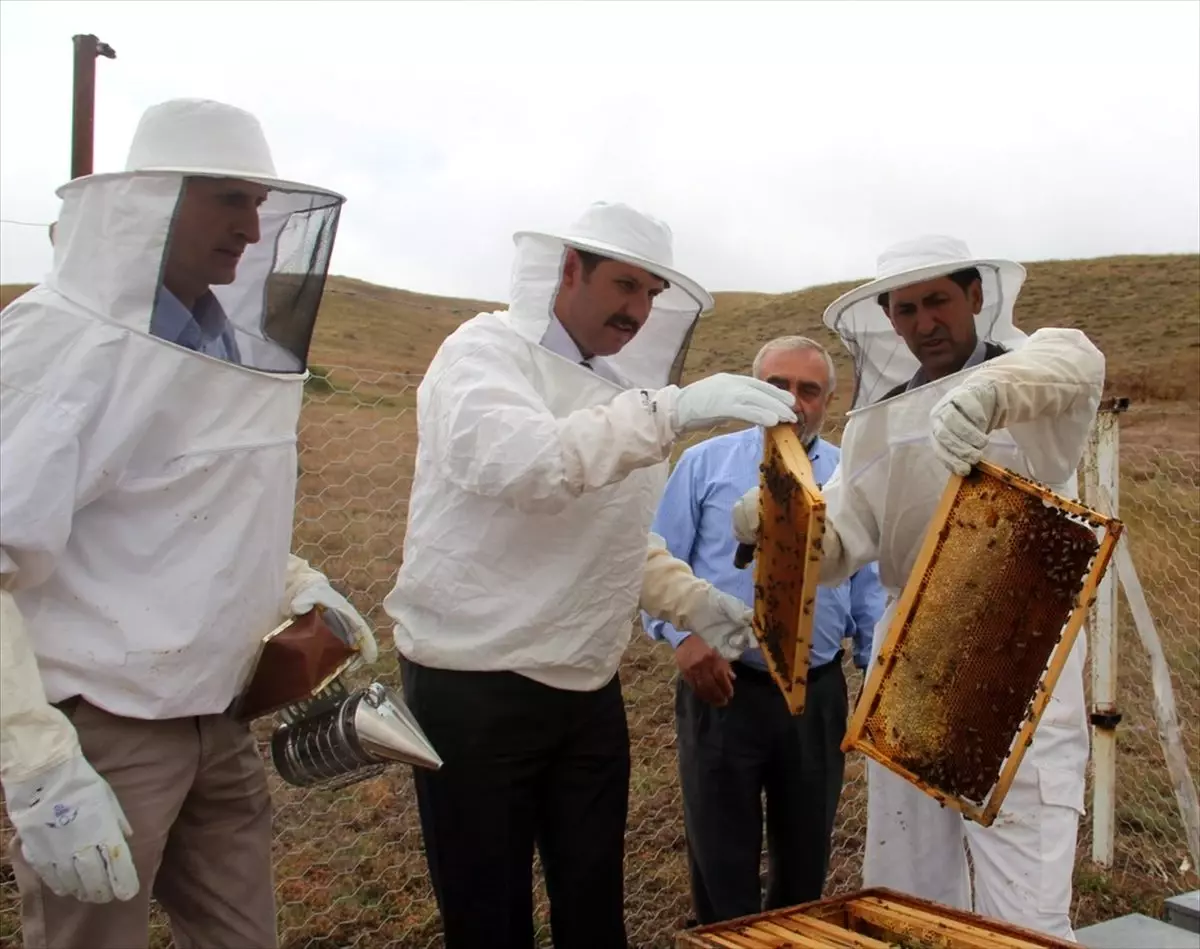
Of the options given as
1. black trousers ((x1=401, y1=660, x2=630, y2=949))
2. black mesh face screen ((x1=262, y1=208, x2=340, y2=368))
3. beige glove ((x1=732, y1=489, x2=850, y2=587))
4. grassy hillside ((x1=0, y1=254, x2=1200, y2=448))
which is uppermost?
black mesh face screen ((x1=262, y1=208, x2=340, y2=368))

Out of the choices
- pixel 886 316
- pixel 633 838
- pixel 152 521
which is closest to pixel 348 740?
pixel 152 521

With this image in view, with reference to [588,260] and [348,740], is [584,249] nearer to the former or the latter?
[588,260]

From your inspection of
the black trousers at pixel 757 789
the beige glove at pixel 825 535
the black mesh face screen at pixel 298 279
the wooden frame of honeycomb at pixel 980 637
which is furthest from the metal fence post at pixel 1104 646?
the black mesh face screen at pixel 298 279

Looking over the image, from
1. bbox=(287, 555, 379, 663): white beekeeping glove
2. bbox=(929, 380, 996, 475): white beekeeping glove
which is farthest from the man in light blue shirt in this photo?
bbox=(287, 555, 379, 663): white beekeeping glove

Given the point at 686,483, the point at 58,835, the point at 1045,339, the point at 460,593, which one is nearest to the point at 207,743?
the point at 58,835

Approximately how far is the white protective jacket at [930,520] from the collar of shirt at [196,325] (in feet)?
5.52

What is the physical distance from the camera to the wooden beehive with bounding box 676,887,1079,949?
214 cm

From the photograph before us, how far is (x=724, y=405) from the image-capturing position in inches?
102

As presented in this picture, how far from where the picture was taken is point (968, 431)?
249 centimetres

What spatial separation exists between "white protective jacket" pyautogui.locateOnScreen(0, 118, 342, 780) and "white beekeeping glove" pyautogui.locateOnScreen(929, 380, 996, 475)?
148 cm

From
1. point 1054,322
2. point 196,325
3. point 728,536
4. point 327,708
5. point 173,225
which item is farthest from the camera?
point 1054,322

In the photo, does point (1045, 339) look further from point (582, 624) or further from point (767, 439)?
point (582, 624)

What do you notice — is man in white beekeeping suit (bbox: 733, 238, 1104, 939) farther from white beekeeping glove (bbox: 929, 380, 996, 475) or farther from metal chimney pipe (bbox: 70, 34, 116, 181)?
metal chimney pipe (bbox: 70, 34, 116, 181)

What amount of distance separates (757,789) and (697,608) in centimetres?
81
